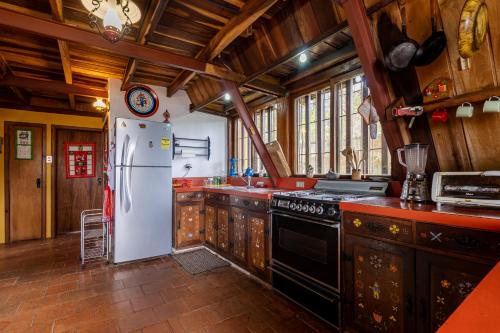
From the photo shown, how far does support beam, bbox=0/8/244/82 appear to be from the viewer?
1.94 metres

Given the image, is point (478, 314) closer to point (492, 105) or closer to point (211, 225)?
point (492, 105)

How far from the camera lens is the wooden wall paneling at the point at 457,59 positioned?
4.68ft

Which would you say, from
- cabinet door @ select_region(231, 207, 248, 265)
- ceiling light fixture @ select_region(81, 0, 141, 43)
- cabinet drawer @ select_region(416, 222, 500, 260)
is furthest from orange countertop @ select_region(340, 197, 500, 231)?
ceiling light fixture @ select_region(81, 0, 141, 43)

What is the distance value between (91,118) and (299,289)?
5118mm

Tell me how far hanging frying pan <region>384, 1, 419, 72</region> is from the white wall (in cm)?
322

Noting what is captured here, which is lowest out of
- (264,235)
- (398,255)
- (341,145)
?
(264,235)

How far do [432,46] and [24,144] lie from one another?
594 cm

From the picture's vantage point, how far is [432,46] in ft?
5.03

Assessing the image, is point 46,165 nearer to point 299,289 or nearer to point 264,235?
point 264,235

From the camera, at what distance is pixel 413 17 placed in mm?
1622

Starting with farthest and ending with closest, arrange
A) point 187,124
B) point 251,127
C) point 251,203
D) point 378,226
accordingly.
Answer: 1. point 187,124
2. point 251,127
3. point 251,203
4. point 378,226

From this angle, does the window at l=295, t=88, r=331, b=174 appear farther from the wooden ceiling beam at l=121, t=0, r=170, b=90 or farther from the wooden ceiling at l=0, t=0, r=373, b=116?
the wooden ceiling beam at l=121, t=0, r=170, b=90

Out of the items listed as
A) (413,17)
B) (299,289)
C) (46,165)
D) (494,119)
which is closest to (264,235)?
(299,289)

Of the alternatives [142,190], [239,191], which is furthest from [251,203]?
[142,190]
